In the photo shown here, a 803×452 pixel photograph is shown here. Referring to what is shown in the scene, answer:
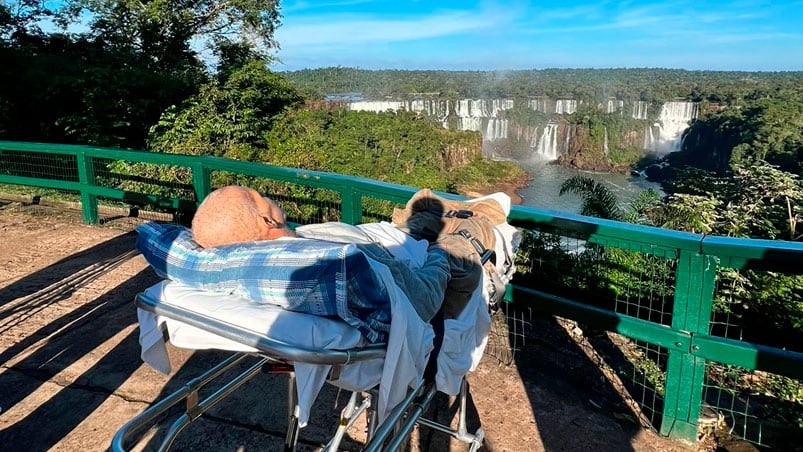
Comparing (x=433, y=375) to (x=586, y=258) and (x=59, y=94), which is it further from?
(x=59, y=94)

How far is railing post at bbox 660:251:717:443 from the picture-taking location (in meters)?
2.68

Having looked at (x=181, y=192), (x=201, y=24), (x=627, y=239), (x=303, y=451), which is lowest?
(x=303, y=451)

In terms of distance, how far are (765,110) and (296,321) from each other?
50881 mm

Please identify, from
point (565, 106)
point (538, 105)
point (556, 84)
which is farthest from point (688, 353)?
point (556, 84)

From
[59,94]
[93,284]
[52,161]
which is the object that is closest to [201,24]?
[59,94]

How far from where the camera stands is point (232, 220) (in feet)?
5.90

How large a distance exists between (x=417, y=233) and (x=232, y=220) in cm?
115

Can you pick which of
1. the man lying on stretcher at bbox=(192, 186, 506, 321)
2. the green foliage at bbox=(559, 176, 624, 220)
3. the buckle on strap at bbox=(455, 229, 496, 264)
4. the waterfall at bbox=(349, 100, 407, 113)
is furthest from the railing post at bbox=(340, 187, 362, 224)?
the waterfall at bbox=(349, 100, 407, 113)

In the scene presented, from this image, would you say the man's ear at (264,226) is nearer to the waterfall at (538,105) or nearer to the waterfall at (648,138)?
the waterfall at (648,138)

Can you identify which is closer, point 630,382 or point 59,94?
point 630,382

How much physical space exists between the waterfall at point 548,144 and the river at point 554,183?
7.24ft

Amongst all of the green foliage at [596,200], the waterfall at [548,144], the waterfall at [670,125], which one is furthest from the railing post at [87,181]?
the waterfall at [548,144]

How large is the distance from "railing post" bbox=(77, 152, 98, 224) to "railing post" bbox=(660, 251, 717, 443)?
6.40 m

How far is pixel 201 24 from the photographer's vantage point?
23.4 meters
